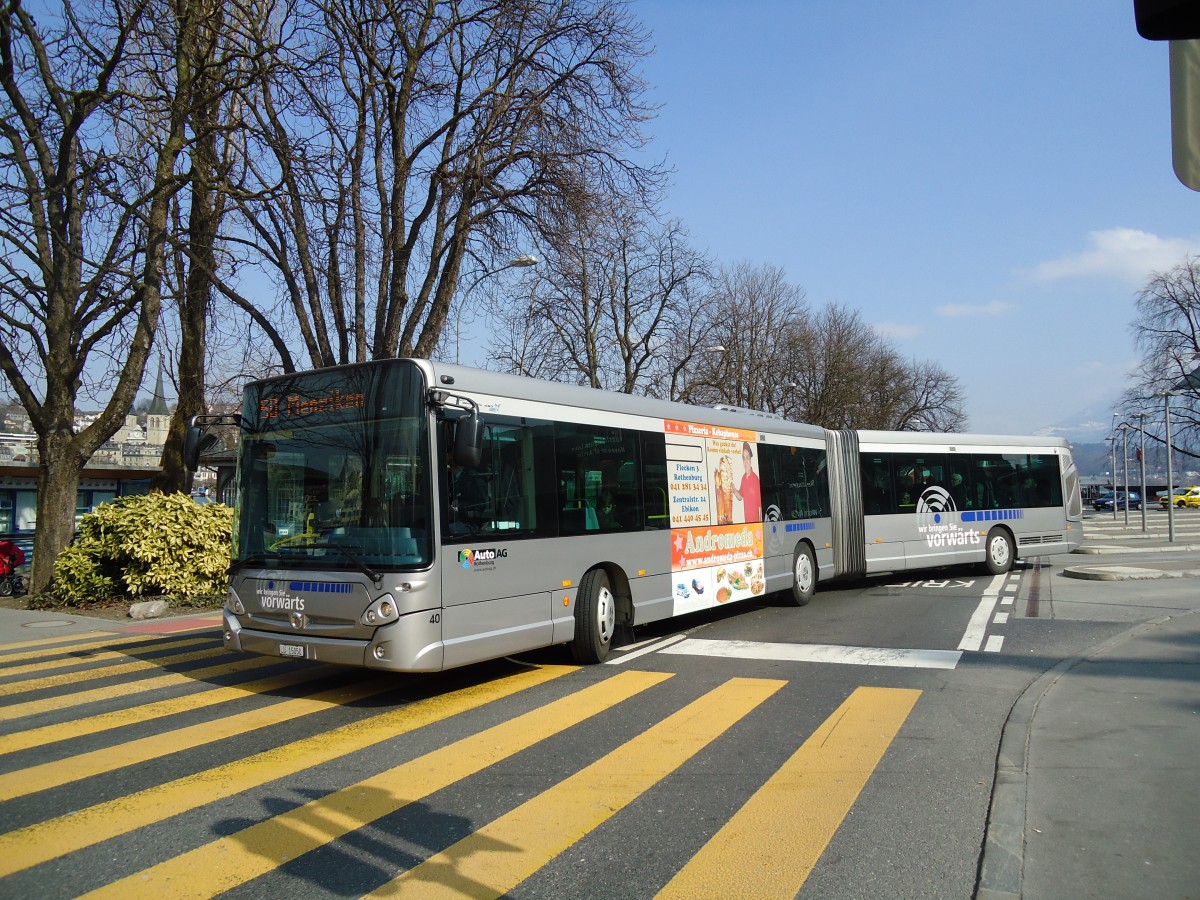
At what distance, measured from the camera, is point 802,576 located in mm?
14078

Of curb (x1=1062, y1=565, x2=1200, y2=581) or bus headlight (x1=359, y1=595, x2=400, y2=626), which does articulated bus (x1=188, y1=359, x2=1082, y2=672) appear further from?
curb (x1=1062, y1=565, x2=1200, y2=581)

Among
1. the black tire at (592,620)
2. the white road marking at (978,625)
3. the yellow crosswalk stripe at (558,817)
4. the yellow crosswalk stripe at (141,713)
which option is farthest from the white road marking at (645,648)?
the white road marking at (978,625)

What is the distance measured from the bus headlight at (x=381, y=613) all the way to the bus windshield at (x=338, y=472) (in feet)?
0.93

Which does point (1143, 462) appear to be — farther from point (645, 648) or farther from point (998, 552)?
point (645, 648)

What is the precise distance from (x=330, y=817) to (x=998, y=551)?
16168 mm

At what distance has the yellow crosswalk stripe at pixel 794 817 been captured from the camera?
4004mm

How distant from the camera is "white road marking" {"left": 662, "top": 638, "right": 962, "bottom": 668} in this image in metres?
9.02

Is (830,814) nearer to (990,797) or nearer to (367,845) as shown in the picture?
(990,797)

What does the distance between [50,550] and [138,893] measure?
14.0 m

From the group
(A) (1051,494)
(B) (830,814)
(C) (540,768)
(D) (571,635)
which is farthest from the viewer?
(A) (1051,494)

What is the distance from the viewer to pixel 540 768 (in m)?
5.66

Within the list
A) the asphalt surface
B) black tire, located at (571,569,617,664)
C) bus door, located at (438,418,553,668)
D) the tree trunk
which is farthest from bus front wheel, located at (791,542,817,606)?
the tree trunk

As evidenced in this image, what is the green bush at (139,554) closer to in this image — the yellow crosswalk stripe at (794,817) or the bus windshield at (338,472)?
the bus windshield at (338,472)

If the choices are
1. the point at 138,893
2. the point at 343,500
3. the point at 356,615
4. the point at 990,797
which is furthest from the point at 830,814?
the point at 343,500
